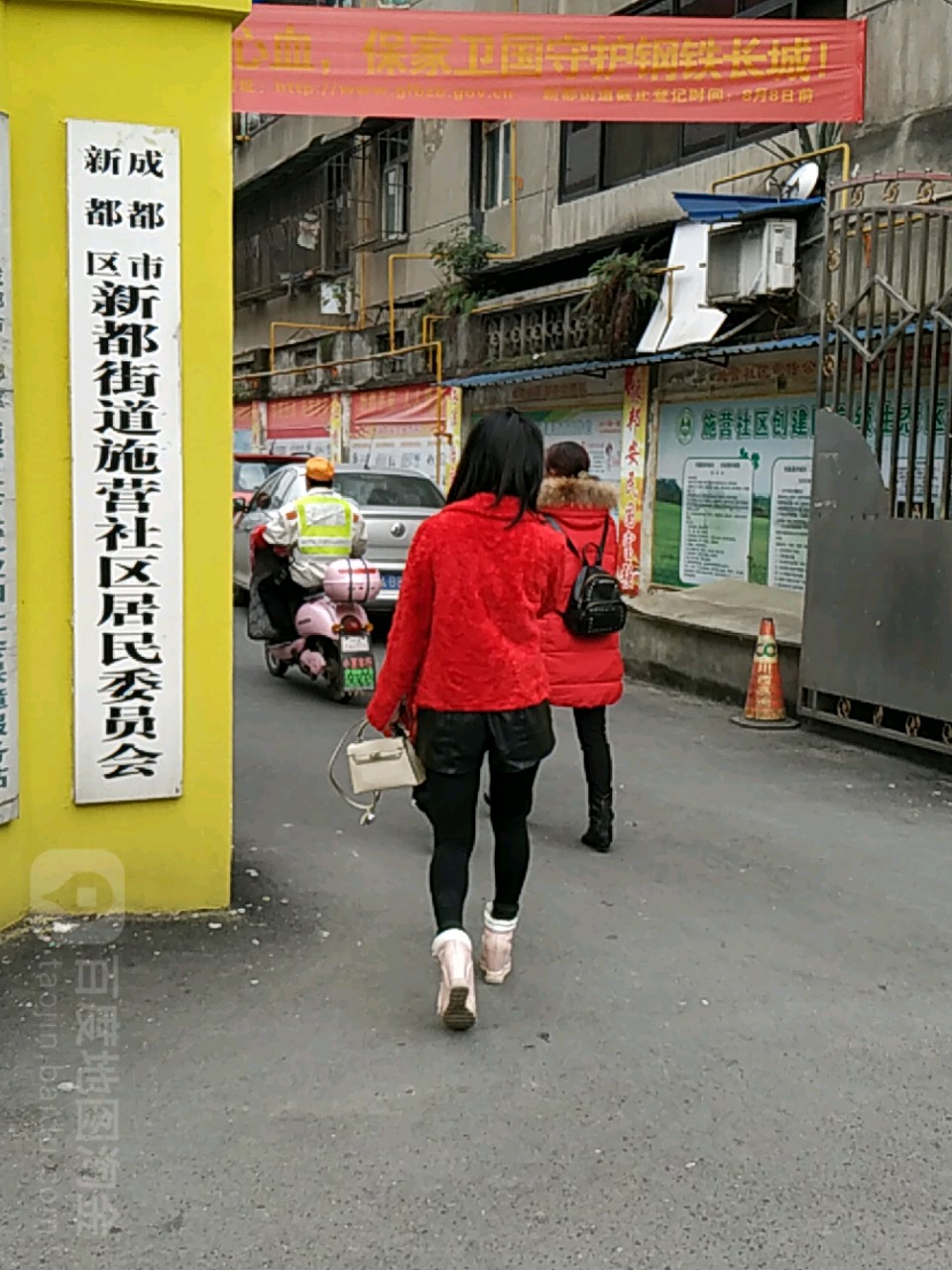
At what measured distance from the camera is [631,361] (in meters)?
12.8

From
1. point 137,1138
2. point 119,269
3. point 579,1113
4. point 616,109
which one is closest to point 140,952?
point 137,1138

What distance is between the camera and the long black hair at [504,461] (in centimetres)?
401

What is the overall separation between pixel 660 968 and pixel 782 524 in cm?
780

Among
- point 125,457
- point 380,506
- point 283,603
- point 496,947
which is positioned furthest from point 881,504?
point 380,506

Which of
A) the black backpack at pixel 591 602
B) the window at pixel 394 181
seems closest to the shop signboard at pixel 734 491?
the black backpack at pixel 591 602

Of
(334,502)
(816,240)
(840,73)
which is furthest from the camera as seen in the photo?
(816,240)

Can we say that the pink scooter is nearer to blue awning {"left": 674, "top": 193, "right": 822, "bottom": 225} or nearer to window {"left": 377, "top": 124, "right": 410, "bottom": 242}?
blue awning {"left": 674, "top": 193, "right": 822, "bottom": 225}

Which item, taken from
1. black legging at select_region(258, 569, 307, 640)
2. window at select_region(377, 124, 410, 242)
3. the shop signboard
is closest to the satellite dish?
the shop signboard

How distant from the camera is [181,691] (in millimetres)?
4641

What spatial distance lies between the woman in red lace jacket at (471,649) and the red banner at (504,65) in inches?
242

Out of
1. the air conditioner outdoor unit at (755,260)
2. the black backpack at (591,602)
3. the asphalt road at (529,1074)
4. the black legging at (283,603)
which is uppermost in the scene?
the air conditioner outdoor unit at (755,260)

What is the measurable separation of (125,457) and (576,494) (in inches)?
82.4

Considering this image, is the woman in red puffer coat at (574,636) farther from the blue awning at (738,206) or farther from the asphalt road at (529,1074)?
the blue awning at (738,206)

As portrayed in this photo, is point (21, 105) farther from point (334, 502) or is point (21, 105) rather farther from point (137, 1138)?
point (334, 502)
